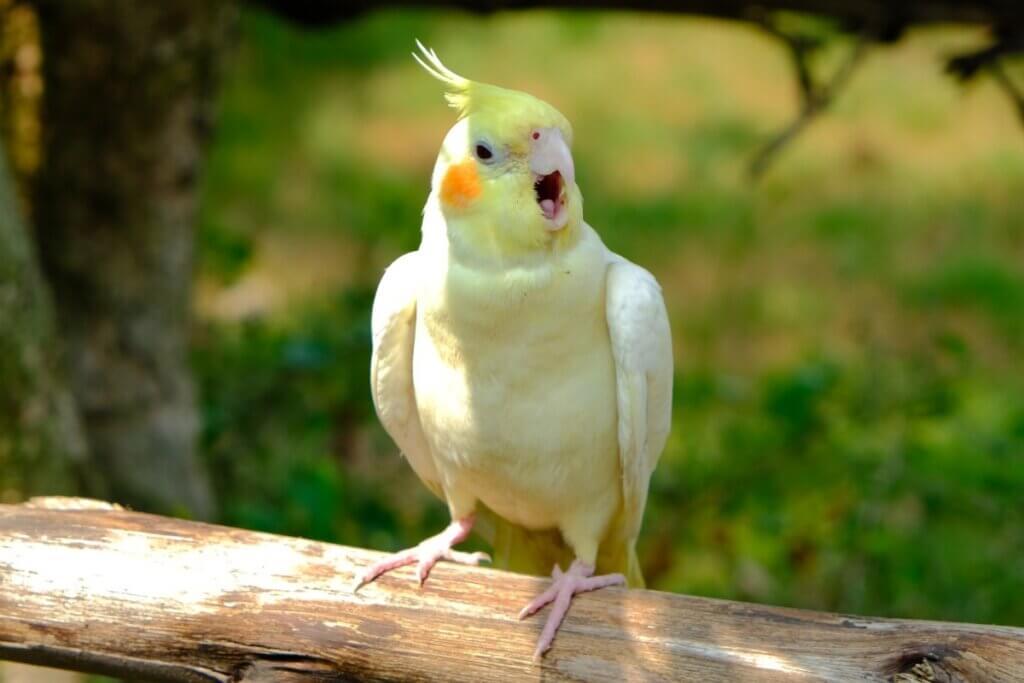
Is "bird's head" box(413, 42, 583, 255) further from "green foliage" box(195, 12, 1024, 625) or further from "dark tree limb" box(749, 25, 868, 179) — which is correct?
"green foliage" box(195, 12, 1024, 625)

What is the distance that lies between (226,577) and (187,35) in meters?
2.27

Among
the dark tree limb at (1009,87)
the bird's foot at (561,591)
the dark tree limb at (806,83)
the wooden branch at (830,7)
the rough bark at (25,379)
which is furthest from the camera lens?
the wooden branch at (830,7)

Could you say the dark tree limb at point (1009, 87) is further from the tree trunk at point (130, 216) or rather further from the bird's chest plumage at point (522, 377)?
the tree trunk at point (130, 216)

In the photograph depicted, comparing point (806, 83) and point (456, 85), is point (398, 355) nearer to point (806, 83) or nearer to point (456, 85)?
point (456, 85)

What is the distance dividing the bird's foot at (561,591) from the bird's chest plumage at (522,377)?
0.18m

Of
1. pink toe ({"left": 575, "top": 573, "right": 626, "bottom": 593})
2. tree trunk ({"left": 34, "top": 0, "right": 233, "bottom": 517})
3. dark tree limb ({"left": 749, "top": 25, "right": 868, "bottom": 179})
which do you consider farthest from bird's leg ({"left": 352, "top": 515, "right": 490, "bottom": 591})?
dark tree limb ({"left": 749, "top": 25, "right": 868, "bottom": 179})

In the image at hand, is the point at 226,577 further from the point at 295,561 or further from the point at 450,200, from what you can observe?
the point at 450,200

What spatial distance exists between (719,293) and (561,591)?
13.9 feet

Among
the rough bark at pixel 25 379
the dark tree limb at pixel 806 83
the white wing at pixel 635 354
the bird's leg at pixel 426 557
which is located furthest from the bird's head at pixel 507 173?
the dark tree limb at pixel 806 83

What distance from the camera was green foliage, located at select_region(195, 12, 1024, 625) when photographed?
4.66 meters

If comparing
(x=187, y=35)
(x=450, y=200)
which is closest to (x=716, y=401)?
(x=187, y=35)

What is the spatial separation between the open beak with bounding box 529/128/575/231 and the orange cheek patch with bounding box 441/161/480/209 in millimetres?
128

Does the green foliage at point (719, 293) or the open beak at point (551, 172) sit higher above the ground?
the open beak at point (551, 172)

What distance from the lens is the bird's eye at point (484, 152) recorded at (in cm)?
263
